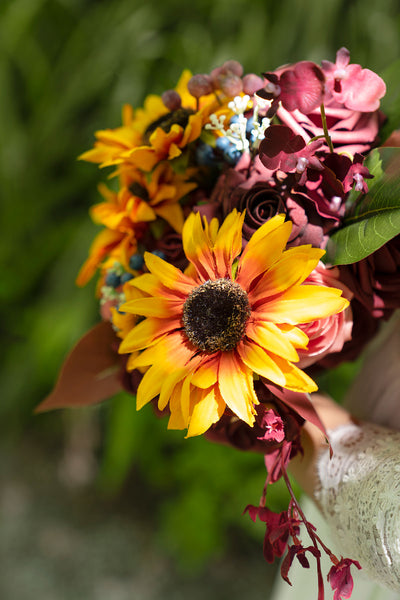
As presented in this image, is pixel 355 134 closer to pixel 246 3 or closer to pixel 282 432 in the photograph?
pixel 282 432

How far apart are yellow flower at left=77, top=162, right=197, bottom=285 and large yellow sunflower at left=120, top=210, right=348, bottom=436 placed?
0.06 metres

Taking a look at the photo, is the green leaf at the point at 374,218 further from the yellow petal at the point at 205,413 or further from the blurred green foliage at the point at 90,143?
the blurred green foliage at the point at 90,143

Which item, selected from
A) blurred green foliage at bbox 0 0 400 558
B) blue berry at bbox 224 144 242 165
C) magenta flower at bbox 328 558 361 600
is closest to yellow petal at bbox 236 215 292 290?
blue berry at bbox 224 144 242 165

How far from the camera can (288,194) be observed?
0.46m

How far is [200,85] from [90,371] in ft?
1.08

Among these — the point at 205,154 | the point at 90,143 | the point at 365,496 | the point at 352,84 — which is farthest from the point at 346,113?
the point at 90,143

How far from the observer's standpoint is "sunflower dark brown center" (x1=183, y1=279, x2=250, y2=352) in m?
0.41

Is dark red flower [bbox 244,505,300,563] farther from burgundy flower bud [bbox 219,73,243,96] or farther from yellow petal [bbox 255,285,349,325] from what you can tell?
burgundy flower bud [bbox 219,73,243,96]

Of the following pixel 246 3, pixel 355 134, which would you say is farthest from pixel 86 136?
pixel 355 134

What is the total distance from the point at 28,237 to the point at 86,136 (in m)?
0.39

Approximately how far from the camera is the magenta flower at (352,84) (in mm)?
446

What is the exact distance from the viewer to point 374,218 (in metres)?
0.43

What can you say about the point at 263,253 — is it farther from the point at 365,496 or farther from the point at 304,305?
the point at 365,496

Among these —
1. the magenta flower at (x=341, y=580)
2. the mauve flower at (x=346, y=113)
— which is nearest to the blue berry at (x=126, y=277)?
the mauve flower at (x=346, y=113)
